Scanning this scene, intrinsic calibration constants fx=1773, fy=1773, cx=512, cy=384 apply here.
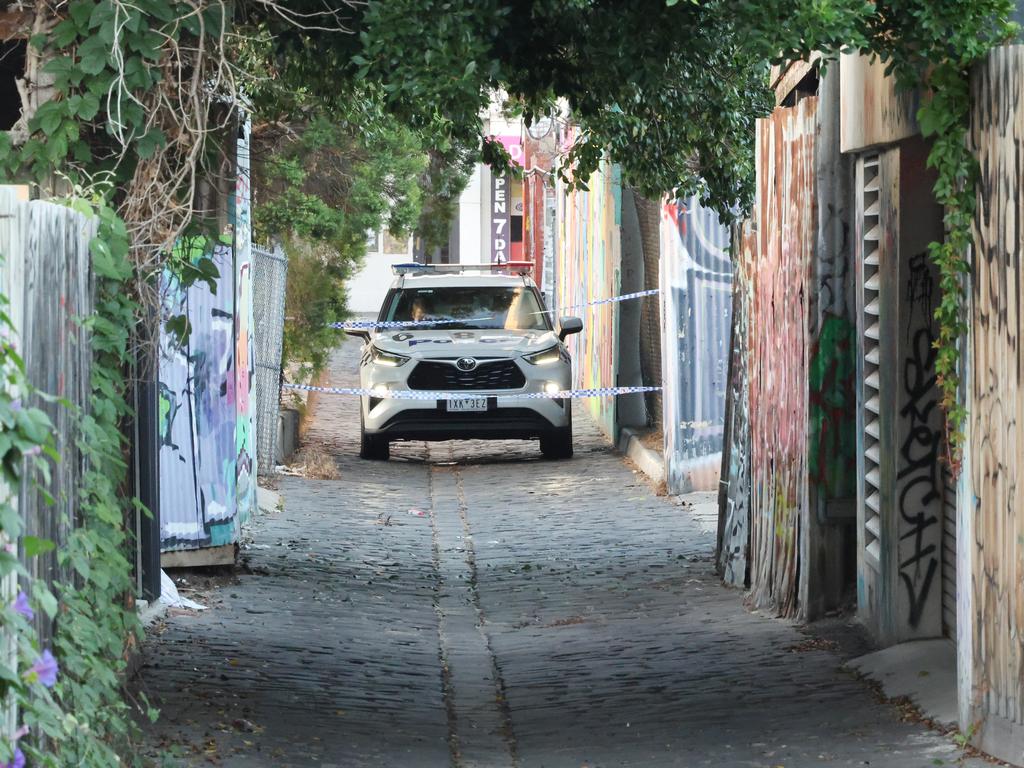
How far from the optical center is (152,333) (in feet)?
22.9

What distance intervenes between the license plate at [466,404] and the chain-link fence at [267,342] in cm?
176

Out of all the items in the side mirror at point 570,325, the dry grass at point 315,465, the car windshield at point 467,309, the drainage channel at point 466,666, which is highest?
the car windshield at point 467,309

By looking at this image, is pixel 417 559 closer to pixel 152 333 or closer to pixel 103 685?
pixel 152 333

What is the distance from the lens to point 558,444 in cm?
1811

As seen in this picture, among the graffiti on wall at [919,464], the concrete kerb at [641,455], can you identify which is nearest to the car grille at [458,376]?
the concrete kerb at [641,455]

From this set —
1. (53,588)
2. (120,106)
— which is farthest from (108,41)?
(53,588)

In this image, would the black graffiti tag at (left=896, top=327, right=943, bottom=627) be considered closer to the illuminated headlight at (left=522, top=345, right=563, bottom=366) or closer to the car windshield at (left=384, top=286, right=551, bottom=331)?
the illuminated headlight at (left=522, top=345, right=563, bottom=366)

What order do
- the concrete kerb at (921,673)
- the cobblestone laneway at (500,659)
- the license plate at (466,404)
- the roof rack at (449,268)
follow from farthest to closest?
the roof rack at (449,268) → the license plate at (466,404) → the concrete kerb at (921,673) → the cobblestone laneway at (500,659)

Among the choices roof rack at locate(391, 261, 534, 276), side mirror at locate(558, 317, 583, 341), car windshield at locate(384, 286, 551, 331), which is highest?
roof rack at locate(391, 261, 534, 276)

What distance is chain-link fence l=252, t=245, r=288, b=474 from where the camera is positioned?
14.8 meters

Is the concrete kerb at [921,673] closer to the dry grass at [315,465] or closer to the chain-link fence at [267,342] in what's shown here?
the chain-link fence at [267,342]

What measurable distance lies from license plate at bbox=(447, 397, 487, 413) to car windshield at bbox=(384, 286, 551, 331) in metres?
1.14

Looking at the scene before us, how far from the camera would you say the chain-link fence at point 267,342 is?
14.8 m

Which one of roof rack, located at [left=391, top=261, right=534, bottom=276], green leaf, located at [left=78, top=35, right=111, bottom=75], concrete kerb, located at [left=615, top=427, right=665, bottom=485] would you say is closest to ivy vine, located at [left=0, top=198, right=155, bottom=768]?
green leaf, located at [left=78, top=35, right=111, bottom=75]
